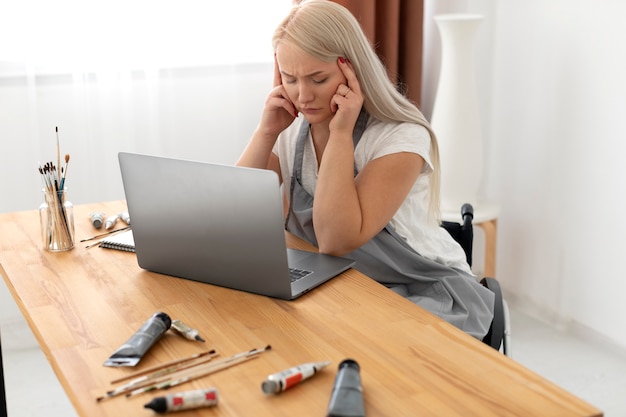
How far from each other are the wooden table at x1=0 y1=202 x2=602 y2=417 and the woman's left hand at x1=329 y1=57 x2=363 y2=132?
14.8 inches

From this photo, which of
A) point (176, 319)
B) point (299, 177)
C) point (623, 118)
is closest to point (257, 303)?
point (176, 319)

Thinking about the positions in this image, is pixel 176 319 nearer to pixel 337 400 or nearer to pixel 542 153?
pixel 337 400

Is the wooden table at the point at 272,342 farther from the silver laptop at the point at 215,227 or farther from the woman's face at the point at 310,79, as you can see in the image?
the woman's face at the point at 310,79

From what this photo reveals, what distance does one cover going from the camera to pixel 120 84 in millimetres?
3031

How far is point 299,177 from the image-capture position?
203 centimetres

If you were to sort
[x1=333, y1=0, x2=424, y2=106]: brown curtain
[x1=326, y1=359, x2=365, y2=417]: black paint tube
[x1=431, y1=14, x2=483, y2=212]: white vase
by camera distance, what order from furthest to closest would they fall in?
1. [x1=333, y1=0, x2=424, y2=106]: brown curtain
2. [x1=431, y1=14, x2=483, y2=212]: white vase
3. [x1=326, y1=359, x2=365, y2=417]: black paint tube

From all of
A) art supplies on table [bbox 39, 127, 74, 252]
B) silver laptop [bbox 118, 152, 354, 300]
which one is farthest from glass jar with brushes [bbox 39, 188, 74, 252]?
silver laptop [bbox 118, 152, 354, 300]

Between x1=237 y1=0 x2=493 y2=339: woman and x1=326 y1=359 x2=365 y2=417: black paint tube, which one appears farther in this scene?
x1=237 y1=0 x2=493 y2=339: woman

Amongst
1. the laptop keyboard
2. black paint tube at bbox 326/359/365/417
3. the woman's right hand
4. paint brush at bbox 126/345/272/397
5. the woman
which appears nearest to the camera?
black paint tube at bbox 326/359/365/417

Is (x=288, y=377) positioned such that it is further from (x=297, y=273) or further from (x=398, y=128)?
(x=398, y=128)

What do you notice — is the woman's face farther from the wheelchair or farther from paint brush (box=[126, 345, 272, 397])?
paint brush (box=[126, 345, 272, 397])

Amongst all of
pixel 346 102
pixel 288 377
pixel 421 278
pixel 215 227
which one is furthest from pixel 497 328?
pixel 288 377

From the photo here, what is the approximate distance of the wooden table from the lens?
1112 mm

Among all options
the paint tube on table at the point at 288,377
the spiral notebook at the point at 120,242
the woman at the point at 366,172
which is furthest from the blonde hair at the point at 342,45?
the paint tube on table at the point at 288,377
